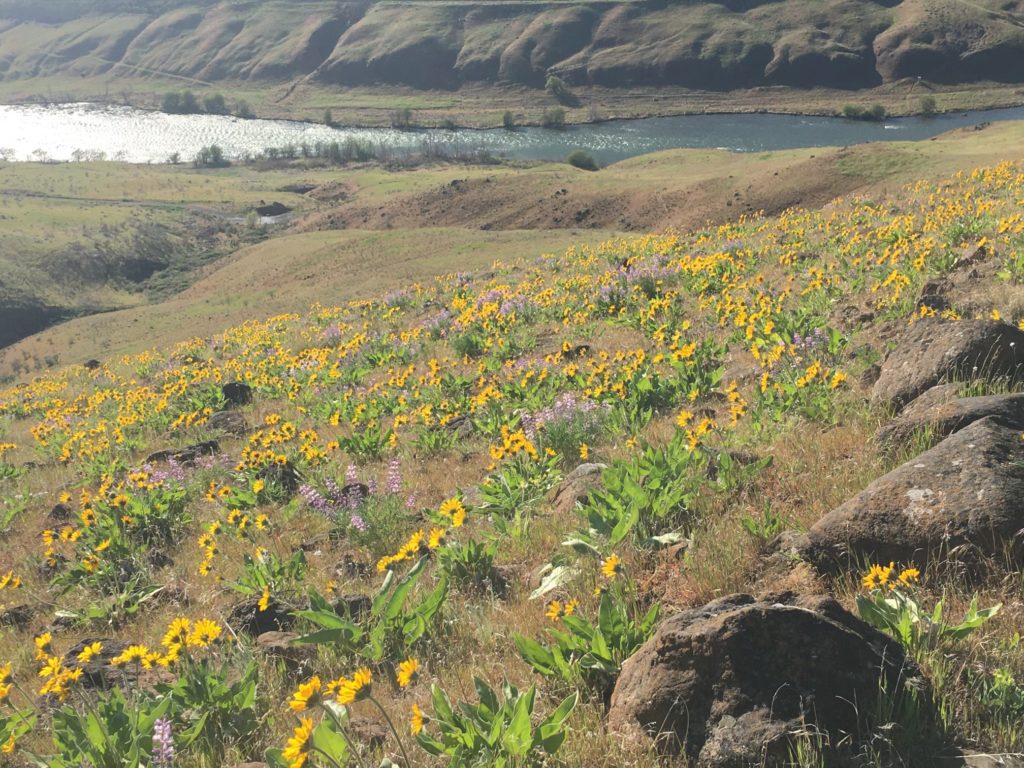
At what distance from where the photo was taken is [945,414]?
410 cm

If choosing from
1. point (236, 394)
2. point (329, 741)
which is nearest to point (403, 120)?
point (236, 394)

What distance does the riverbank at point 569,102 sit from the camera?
418 feet

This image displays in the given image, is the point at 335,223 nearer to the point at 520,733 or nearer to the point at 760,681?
the point at 520,733

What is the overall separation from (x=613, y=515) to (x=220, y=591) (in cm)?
341

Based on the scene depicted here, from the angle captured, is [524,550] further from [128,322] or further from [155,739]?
[128,322]

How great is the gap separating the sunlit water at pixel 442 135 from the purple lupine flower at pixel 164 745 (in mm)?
99626

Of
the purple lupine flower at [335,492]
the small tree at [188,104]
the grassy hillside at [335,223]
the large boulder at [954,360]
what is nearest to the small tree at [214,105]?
the small tree at [188,104]

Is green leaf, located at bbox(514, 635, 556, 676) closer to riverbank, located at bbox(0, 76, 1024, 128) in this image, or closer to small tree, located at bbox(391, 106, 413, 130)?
riverbank, located at bbox(0, 76, 1024, 128)

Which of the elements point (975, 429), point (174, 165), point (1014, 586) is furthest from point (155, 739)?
point (174, 165)

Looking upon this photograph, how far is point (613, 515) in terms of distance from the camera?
444 centimetres

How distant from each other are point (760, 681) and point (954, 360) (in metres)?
3.39

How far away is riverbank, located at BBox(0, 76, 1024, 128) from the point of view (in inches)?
5020

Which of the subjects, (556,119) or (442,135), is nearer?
(556,119)

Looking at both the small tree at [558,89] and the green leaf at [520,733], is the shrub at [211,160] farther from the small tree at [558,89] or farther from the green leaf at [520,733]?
the green leaf at [520,733]
